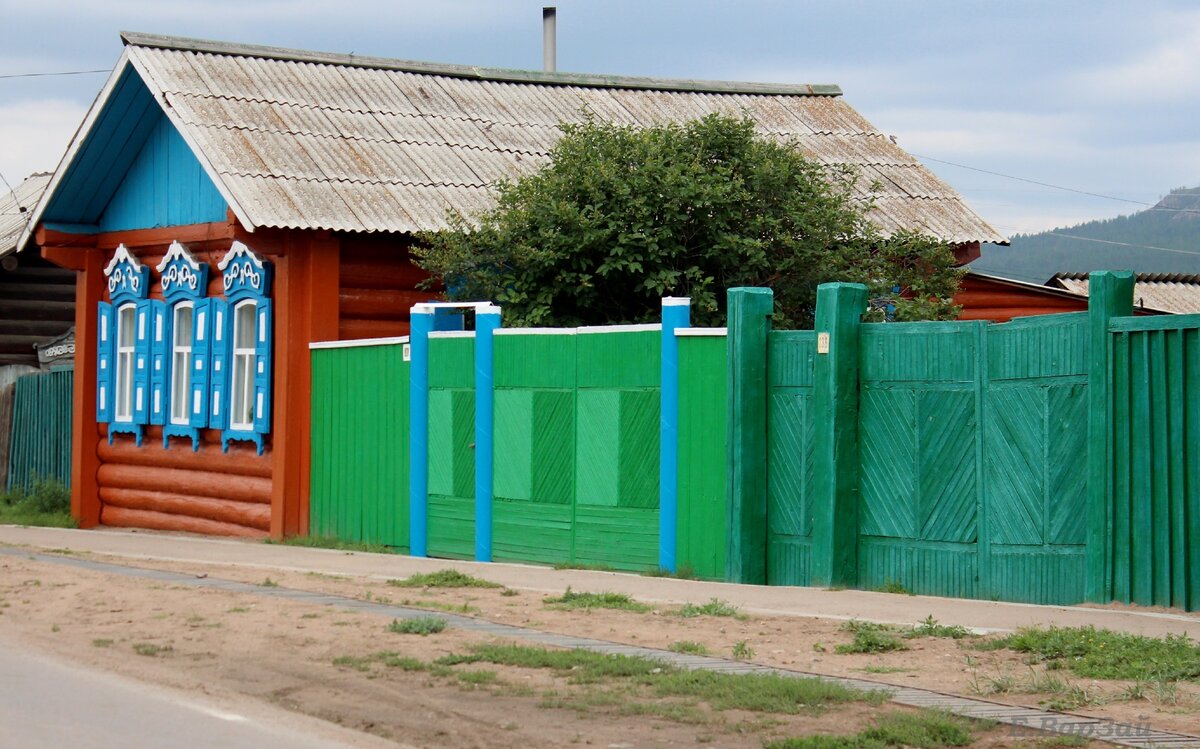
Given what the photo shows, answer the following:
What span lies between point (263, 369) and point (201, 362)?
65.0 inches

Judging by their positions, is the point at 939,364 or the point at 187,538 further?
the point at 187,538

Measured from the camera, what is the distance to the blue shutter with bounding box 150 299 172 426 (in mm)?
19719

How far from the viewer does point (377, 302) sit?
17781 mm

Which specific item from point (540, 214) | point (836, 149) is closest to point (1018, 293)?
point (836, 149)

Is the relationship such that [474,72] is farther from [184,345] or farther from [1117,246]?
[1117,246]

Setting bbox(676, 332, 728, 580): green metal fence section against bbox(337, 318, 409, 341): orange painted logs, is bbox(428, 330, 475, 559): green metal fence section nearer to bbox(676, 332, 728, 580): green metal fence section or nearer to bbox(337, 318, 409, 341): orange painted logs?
bbox(676, 332, 728, 580): green metal fence section

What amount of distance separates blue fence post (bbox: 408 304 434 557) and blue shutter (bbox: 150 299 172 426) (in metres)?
5.77

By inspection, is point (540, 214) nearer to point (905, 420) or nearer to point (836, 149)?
point (905, 420)

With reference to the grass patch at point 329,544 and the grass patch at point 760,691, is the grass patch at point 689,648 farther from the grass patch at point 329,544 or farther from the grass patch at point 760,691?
the grass patch at point 329,544

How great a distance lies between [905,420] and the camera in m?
11.5

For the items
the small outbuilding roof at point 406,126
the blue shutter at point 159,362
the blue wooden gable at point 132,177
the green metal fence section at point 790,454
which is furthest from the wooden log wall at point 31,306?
the green metal fence section at point 790,454

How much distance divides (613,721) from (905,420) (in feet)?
16.6

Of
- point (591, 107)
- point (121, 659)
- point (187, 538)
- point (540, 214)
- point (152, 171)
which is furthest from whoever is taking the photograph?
point (591, 107)

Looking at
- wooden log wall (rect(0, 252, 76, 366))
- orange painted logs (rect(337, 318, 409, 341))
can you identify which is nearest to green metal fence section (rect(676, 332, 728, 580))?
orange painted logs (rect(337, 318, 409, 341))
